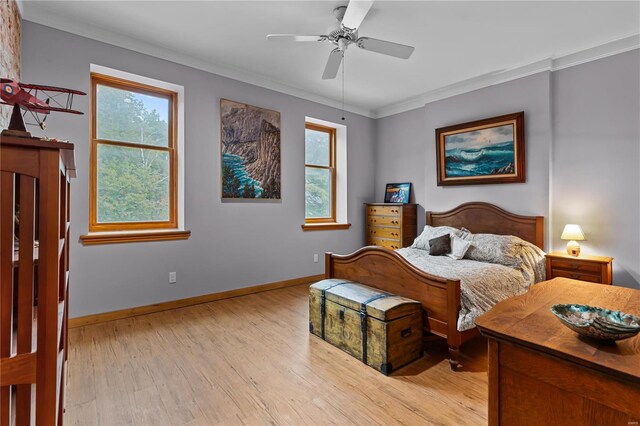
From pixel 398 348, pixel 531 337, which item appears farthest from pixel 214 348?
pixel 531 337

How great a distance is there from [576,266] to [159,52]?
4.97 metres

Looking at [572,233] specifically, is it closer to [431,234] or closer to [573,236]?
[573,236]

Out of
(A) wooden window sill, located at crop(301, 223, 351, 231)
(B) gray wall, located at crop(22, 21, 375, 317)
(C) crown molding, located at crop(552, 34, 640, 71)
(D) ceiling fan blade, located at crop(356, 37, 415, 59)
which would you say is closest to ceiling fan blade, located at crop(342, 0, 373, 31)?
(D) ceiling fan blade, located at crop(356, 37, 415, 59)

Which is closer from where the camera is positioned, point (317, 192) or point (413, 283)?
point (413, 283)

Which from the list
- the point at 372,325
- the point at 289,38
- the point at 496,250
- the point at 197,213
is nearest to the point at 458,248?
the point at 496,250

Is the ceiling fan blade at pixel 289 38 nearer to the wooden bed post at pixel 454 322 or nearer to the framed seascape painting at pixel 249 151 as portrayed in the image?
the framed seascape painting at pixel 249 151

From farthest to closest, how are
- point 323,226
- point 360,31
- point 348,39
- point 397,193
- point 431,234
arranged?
point 397,193 → point 323,226 → point 431,234 → point 360,31 → point 348,39

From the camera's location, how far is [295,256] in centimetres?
464

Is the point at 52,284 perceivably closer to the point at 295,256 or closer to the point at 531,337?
the point at 531,337

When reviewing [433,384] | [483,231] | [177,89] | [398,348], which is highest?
[177,89]

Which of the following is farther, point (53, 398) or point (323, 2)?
point (323, 2)

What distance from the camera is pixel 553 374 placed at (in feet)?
3.05

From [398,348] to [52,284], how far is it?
207 centimetres

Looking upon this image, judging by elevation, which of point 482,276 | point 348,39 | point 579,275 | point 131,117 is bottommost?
point 579,275
